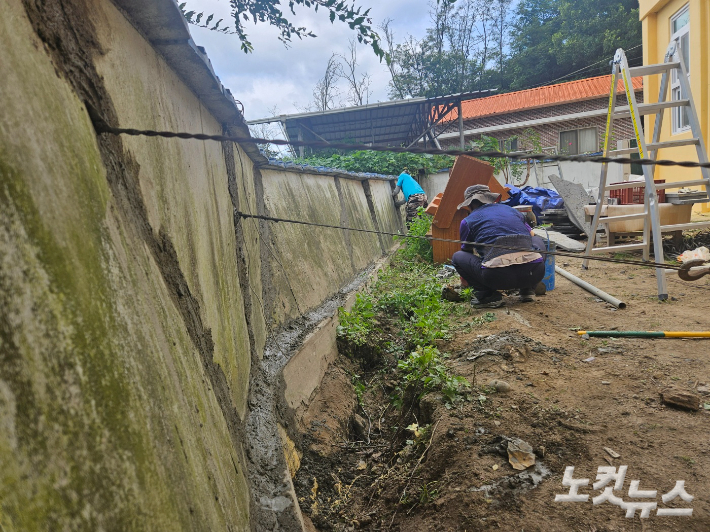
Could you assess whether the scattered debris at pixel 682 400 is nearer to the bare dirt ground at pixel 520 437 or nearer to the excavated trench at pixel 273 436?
the bare dirt ground at pixel 520 437

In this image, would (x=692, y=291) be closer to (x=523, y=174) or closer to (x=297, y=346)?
(x=297, y=346)

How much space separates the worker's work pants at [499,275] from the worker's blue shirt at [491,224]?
19cm

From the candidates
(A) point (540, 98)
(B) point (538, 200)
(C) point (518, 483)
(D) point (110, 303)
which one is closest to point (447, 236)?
(B) point (538, 200)

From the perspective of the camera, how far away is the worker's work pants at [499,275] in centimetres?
511

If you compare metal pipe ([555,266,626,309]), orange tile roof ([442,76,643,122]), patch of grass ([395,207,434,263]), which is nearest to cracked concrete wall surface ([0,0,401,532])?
metal pipe ([555,266,626,309])

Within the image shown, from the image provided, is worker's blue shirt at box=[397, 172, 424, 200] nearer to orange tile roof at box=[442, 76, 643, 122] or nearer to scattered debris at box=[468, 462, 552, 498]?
scattered debris at box=[468, 462, 552, 498]

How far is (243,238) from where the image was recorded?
276cm

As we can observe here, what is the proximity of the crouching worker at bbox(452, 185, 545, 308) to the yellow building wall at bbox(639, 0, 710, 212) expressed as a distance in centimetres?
323

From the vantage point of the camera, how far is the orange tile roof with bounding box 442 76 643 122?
21.1 metres

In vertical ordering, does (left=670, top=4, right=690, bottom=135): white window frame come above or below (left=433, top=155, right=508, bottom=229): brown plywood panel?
above

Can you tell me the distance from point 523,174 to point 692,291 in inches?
515

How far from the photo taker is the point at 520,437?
8.19 feet

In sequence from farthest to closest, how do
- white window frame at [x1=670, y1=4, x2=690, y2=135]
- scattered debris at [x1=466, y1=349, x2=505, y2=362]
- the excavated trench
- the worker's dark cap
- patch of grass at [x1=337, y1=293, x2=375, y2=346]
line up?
white window frame at [x1=670, y1=4, x2=690, y2=135] → the worker's dark cap → patch of grass at [x1=337, y1=293, x2=375, y2=346] → scattered debris at [x1=466, y1=349, x2=505, y2=362] → the excavated trench

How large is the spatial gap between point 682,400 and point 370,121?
13792 mm
